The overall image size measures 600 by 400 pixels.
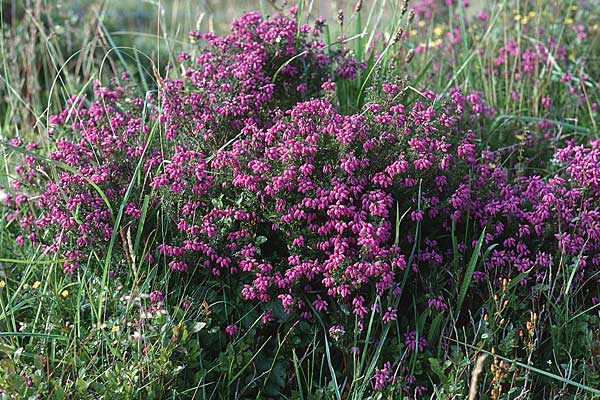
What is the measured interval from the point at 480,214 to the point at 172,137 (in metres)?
1.15

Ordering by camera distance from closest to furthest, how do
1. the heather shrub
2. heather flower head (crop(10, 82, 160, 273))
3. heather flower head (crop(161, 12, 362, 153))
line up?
1. the heather shrub
2. heather flower head (crop(10, 82, 160, 273))
3. heather flower head (crop(161, 12, 362, 153))

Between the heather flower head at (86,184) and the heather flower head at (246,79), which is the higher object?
the heather flower head at (246,79)

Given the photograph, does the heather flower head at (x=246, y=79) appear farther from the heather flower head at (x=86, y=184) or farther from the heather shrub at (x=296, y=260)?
the heather flower head at (x=86, y=184)

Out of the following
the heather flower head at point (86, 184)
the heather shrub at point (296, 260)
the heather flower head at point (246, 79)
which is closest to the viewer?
the heather shrub at point (296, 260)

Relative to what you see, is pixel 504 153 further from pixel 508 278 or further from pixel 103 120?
pixel 103 120

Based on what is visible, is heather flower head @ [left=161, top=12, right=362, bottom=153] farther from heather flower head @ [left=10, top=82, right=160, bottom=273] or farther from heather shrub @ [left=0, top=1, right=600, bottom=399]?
heather flower head @ [left=10, top=82, right=160, bottom=273]

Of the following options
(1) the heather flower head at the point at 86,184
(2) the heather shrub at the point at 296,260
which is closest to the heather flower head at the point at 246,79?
(2) the heather shrub at the point at 296,260

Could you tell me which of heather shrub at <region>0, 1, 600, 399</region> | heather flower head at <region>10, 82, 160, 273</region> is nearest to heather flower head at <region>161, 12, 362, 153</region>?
heather shrub at <region>0, 1, 600, 399</region>

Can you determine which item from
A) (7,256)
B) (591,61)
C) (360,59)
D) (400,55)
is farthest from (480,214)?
(591,61)

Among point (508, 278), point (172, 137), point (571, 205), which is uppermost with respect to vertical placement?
point (172, 137)

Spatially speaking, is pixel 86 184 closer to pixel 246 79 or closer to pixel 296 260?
pixel 246 79

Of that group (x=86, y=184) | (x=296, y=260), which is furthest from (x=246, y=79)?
(x=296, y=260)

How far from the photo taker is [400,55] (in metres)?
3.88

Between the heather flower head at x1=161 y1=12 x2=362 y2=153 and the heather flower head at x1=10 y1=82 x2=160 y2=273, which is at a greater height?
the heather flower head at x1=161 y1=12 x2=362 y2=153
